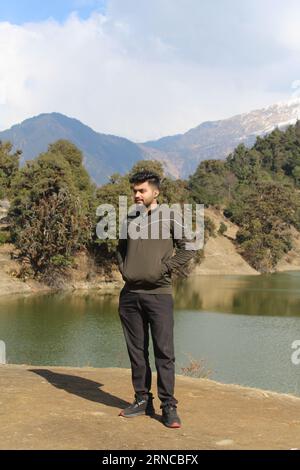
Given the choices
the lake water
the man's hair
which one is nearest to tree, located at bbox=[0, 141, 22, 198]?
the lake water

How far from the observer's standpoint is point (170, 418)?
513 centimetres

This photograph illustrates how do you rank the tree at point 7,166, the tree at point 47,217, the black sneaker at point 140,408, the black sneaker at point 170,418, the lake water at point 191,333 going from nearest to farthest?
the black sneaker at point 170,418, the black sneaker at point 140,408, the lake water at point 191,333, the tree at point 47,217, the tree at point 7,166

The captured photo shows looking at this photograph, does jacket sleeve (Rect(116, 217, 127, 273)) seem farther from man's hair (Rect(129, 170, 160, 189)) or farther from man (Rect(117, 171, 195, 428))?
man's hair (Rect(129, 170, 160, 189))

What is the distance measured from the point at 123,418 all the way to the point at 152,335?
86 cm

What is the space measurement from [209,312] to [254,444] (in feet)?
88.8

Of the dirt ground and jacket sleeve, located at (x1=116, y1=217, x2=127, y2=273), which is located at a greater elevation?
jacket sleeve, located at (x1=116, y1=217, x2=127, y2=273)

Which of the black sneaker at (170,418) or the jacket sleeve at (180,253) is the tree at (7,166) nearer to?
the jacket sleeve at (180,253)

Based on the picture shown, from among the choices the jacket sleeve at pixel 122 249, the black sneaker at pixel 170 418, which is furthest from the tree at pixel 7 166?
the black sneaker at pixel 170 418

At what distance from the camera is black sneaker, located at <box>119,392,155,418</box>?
5445 mm

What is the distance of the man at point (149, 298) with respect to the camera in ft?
17.4

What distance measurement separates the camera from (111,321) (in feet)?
88.4

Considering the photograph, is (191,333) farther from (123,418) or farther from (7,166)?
(7,166)

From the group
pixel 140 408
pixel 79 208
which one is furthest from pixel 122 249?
pixel 79 208
